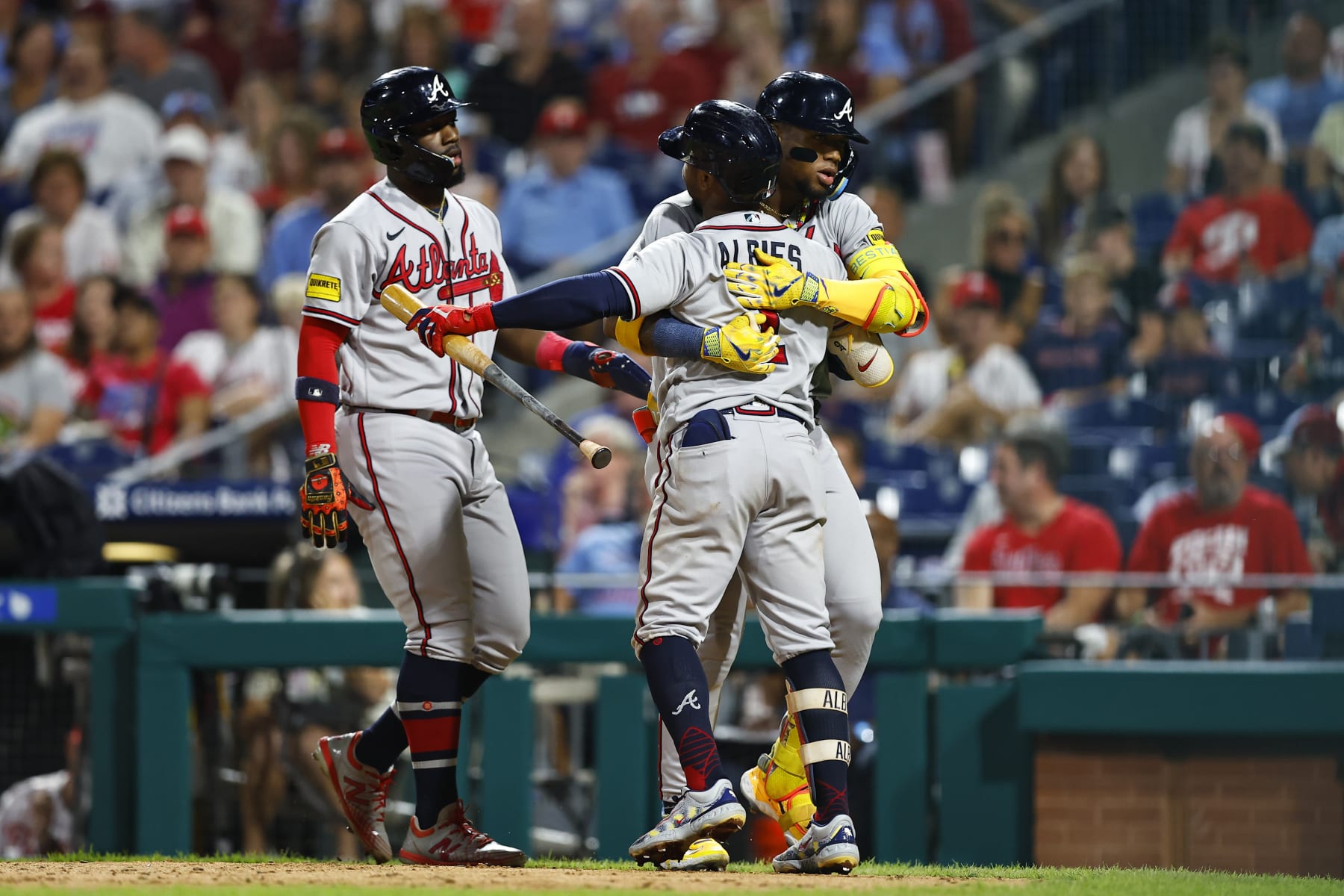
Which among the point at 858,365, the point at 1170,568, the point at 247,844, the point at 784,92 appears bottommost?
the point at 247,844

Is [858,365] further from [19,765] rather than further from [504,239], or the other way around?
[504,239]

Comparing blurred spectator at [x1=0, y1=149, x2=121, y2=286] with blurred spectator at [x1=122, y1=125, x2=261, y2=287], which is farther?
blurred spectator at [x1=0, y1=149, x2=121, y2=286]

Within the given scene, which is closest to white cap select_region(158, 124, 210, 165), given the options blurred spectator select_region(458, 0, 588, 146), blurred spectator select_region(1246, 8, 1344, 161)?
blurred spectator select_region(458, 0, 588, 146)

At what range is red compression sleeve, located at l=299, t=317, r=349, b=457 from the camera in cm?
431

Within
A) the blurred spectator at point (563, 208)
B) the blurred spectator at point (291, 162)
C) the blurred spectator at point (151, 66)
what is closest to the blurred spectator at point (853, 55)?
the blurred spectator at point (563, 208)

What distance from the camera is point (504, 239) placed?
998 centimetres

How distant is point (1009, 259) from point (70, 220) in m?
5.38

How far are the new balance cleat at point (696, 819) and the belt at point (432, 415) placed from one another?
1.11 metres

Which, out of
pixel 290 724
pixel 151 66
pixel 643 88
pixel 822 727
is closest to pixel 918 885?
pixel 822 727

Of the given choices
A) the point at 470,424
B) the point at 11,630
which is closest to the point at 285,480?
the point at 11,630

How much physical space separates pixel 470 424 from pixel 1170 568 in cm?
351

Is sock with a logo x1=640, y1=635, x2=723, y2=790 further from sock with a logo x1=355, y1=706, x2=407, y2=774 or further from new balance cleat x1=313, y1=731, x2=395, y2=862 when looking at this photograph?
new balance cleat x1=313, y1=731, x2=395, y2=862

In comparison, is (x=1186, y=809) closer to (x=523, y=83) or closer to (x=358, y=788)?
(x=358, y=788)

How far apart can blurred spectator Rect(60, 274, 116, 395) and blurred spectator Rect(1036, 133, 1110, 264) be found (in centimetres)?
487
